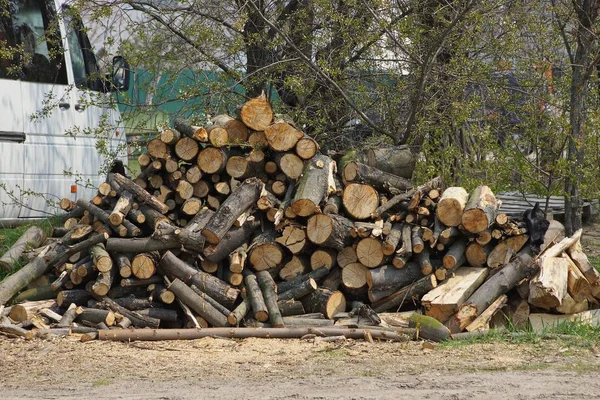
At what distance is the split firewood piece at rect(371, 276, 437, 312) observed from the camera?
8227mm

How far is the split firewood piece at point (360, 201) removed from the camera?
28.2ft

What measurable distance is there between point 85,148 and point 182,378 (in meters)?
6.30

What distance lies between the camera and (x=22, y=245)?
930 centimetres

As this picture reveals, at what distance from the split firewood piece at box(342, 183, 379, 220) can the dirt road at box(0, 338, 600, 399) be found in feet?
5.10

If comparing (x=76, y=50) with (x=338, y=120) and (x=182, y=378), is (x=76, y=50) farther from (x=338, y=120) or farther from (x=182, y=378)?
(x=182, y=378)

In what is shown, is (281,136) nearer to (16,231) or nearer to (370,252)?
(370,252)

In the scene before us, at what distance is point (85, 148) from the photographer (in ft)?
39.1

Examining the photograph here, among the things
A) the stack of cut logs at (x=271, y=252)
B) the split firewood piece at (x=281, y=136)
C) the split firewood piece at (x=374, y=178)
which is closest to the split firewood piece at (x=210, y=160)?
the stack of cut logs at (x=271, y=252)

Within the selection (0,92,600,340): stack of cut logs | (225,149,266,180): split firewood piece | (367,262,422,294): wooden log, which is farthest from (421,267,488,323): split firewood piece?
(225,149,266,180): split firewood piece

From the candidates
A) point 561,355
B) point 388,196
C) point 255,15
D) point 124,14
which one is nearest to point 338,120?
point 255,15

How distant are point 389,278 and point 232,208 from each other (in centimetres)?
161

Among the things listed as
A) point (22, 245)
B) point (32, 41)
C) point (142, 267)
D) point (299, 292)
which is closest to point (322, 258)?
point (299, 292)

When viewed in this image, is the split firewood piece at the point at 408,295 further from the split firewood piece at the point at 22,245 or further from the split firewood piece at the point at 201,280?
the split firewood piece at the point at 22,245

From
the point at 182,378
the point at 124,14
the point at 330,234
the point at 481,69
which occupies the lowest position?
the point at 182,378
